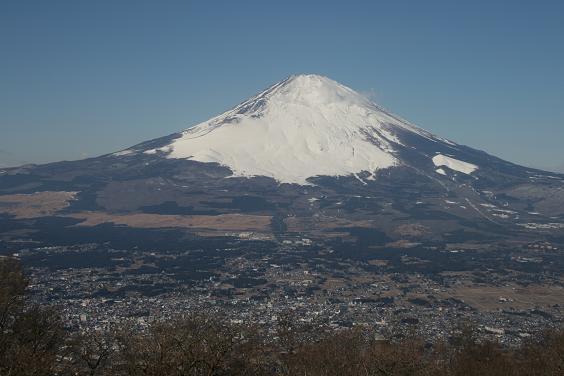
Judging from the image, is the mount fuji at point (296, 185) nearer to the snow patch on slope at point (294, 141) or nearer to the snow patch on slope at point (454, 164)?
the snow patch on slope at point (294, 141)

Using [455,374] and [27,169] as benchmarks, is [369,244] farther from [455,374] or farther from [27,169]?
[27,169]

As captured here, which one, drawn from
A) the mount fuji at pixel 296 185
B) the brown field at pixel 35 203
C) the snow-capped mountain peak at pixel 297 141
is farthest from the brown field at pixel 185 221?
the snow-capped mountain peak at pixel 297 141

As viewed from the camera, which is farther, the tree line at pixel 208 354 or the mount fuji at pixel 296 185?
the mount fuji at pixel 296 185

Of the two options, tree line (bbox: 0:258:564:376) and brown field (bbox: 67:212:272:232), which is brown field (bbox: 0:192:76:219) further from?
tree line (bbox: 0:258:564:376)

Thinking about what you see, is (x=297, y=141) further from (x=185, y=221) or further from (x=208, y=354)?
(x=208, y=354)

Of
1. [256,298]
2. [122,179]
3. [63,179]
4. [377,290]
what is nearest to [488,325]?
[377,290]

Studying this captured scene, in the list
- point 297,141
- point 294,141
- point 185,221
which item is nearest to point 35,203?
point 185,221

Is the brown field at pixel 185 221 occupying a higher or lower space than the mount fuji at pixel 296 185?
lower
